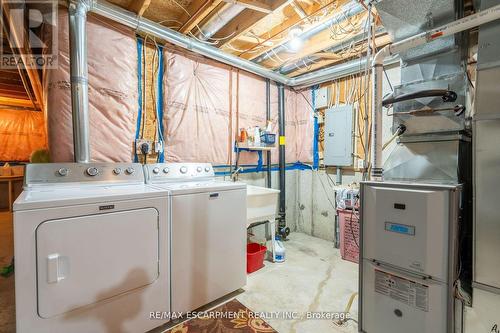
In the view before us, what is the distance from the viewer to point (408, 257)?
4.13 feet

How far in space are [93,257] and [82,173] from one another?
2.44 ft

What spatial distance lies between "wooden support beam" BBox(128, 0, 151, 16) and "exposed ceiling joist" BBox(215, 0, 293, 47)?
2.55 feet

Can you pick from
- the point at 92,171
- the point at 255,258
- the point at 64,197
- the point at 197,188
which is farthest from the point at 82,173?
the point at 255,258

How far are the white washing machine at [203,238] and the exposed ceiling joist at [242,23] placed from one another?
1472 millimetres

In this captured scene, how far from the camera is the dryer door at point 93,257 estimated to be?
4.04 ft

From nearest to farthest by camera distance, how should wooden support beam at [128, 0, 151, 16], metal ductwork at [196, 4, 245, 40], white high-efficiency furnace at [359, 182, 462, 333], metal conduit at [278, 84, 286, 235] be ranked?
white high-efficiency furnace at [359, 182, 462, 333], wooden support beam at [128, 0, 151, 16], metal ductwork at [196, 4, 245, 40], metal conduit at [278, 84, 286, 235]

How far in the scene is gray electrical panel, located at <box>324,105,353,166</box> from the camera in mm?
3070

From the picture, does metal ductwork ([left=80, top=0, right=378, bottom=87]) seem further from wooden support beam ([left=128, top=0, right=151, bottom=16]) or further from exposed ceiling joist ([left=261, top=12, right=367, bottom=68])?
exposed ceiling joist ([left=261, top=12, right=367, bottom=68])

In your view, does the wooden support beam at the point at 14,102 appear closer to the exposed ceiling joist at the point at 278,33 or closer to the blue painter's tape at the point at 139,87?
the blue painter's tape at the point at 139,87

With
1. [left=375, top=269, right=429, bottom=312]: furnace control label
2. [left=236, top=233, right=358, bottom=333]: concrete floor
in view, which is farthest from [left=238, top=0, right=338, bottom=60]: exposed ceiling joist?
[left=236, top=233, right=358, bottom=333]: concrete floor

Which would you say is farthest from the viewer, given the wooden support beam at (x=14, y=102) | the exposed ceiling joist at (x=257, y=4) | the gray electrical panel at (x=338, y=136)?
the wooden support beam at (x=14, y=102)

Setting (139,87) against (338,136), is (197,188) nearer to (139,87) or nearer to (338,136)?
(139,87)

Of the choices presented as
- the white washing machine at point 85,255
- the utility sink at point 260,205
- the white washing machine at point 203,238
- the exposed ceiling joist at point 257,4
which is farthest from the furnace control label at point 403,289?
the exposed ceiling joist at point 257,4

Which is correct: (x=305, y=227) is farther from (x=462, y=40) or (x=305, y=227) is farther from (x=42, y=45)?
(x=42, y=45)
